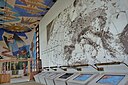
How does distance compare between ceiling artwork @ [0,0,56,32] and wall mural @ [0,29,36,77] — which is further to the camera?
wall mural @ [0,29,36,77]

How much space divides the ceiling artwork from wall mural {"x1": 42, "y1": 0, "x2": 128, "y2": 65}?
2.06 m

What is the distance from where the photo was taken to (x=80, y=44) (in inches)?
167

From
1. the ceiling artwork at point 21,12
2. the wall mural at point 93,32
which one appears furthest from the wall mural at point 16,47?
the wall mural at point 93,32

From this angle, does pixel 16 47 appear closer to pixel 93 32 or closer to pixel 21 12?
pixel 21 12

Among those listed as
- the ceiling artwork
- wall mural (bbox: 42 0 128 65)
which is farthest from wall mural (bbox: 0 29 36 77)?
wall mural (bbox: 42 0 128 65)

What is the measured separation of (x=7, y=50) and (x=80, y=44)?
360 inches

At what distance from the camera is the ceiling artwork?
283 inches

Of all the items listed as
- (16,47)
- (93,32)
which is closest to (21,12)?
(16,47)

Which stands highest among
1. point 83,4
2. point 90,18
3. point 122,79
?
point 83,4

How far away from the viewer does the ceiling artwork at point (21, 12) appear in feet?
23.6

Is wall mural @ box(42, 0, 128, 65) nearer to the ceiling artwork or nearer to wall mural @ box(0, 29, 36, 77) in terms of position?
the ceiling artwork

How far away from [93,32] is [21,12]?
5695mm

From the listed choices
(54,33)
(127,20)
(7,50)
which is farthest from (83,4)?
(7,50)

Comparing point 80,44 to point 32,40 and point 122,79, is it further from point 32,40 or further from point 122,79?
point 32,40
